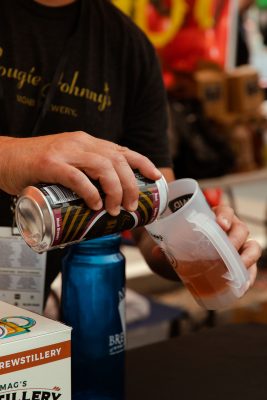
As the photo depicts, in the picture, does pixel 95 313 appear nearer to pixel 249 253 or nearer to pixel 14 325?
pixel 14 325

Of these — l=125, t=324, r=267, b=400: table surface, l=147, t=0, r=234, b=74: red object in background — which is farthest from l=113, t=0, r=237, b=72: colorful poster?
l=125, t=324, r=267, b=400: table surface

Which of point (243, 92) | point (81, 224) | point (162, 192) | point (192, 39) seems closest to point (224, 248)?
point (162, 192)

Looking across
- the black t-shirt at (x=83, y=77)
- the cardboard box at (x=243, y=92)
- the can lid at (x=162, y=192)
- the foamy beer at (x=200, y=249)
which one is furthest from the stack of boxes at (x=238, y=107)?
the can lid at (x=162, y=192)

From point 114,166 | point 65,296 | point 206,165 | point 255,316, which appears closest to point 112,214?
point 114,166

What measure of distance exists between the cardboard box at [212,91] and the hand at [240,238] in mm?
2819

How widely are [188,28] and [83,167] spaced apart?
383 cm

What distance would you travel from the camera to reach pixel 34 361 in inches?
36.2

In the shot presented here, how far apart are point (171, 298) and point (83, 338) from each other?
12.4 ft

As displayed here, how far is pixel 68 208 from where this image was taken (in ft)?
3.09

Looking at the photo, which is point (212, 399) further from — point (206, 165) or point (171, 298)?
point (171, 298)

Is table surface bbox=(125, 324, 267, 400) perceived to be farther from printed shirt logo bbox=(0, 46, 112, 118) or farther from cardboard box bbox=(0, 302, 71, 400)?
printed shirt logo bbox=(0, 46, 112, 118)

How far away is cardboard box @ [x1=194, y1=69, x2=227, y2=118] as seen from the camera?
4.12 meters

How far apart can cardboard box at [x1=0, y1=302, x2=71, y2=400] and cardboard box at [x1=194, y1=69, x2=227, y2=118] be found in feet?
10.7

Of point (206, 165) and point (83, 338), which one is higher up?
point (83, 338)
